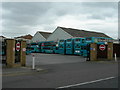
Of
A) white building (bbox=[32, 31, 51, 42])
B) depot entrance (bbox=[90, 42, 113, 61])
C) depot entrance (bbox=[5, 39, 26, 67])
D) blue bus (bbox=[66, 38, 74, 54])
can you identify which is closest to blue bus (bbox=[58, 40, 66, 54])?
blue bus (bbox=[66, 38, 74, 54])

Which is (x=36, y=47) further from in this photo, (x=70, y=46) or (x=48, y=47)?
(x=70, y=46)

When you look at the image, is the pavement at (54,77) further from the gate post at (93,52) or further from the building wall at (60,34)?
the building wall at (60,34)

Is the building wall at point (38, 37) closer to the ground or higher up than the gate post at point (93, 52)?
higher up

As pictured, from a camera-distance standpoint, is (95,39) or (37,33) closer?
(95,39)

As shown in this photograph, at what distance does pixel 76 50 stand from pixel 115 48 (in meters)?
7.82

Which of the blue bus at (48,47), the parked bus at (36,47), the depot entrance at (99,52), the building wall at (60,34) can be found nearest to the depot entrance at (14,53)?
the depot entrance at (99,52)

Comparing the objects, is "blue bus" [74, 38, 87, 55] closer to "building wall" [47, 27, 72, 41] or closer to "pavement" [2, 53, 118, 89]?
"pavement" [2, 53, 118, 89]

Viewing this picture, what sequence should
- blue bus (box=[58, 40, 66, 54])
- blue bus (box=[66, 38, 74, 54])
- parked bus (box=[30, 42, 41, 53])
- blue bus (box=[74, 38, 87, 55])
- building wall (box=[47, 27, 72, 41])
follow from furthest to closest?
1. building wall (box=[47, 27, 72, 41])
2. parked bus (box=[30, 42, 41, 53])
3. blue bus (box=[58, 40, 66, 54])
4. blue bus (box=[66, 38, 74, 54])
5. blue bus (box=[74, 38, 87, 55])

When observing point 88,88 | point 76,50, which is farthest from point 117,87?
point 76,50

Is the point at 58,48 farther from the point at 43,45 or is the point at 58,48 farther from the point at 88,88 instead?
the point at 88,88

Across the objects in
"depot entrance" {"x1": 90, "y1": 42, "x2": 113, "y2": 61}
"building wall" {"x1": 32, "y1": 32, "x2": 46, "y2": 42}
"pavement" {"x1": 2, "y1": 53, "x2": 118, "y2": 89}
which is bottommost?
"pavement" {"x1": 2, "y1": 53, "x2": 118, "y2": 89}

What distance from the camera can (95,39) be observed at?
103 feet

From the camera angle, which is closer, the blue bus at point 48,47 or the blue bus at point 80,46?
→ the blue bus at point 80,46

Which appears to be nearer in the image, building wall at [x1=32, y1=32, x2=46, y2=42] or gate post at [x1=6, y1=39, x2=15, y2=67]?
gate post at [x1=6, y1=39, x2=15, y2=67]
